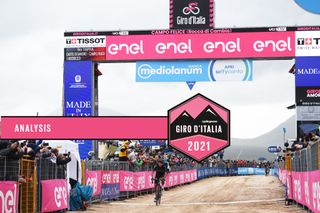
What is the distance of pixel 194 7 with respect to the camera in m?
31.8

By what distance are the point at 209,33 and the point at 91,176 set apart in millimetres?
13078

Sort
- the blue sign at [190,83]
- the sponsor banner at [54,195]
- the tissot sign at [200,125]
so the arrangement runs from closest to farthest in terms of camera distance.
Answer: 1. the tissot sign at [200,125]
2. the sponsor banner at [54,195]
3. the blue sign at [190,83]

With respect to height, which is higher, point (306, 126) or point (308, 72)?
point (308, 72)

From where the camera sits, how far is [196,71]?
A: 32.0 m

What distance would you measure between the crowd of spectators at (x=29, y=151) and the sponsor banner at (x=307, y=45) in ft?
55.1

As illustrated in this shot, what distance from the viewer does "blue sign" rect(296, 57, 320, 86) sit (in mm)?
31984

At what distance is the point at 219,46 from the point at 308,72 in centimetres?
453

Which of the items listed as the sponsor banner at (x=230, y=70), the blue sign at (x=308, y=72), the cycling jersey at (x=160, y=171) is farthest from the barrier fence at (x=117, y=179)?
the blue sign at (x=308, y=72)

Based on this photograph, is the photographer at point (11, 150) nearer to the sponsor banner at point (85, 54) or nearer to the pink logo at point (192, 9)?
the pink logo at point (192, 9)

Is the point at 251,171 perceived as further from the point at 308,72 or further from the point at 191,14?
the point at 191,14

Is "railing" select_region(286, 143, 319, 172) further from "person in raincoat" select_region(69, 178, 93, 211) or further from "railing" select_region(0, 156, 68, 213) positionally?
"railing" select_region(0, 156, 68, 213)

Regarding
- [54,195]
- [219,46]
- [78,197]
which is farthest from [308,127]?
[54,195]

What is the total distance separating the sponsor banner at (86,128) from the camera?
53.0 feet

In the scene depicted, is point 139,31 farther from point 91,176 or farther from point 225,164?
point 225,164
